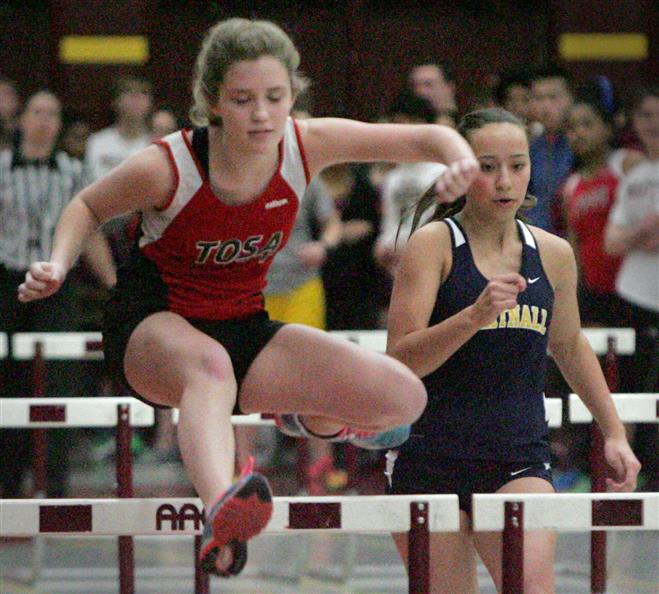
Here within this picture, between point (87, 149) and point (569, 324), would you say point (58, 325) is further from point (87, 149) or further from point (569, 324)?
point (569, 324)

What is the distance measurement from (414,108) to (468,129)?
11.5ft

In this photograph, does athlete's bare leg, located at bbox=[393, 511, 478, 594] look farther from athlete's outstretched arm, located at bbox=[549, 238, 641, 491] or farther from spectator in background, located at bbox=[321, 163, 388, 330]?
spectator in background, located at bbox=[321, 163, 388, 330]

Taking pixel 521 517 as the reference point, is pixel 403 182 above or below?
above

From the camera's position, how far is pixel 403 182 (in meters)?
7.33

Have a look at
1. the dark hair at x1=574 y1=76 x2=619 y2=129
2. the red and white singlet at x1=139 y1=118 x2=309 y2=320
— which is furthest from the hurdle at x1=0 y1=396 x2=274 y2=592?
the dark hair at x1=574 y1=76 x2=619 y2=129

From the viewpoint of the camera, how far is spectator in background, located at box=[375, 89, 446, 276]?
721cm

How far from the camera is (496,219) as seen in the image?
3.78 metres

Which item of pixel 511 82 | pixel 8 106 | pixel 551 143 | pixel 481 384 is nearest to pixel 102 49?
pixel 8 106

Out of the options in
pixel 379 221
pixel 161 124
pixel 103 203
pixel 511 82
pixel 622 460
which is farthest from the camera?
pixel 161 124

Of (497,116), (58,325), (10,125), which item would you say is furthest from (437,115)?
(497,116)

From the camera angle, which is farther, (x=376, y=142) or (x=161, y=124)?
(x=161, y=124)

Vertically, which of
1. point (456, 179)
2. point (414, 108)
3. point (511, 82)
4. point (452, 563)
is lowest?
point (452, 563)

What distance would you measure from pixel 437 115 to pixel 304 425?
3.83 meters

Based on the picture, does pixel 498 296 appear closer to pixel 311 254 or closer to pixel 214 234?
pixel 214 234
